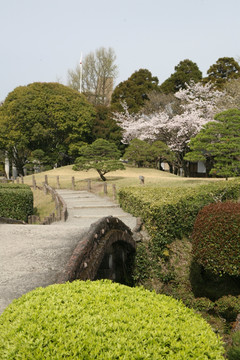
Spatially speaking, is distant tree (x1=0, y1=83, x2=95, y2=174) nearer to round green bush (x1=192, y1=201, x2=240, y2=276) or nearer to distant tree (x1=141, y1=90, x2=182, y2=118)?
distant tree (x1=141, y1=90, x2=182, y2=118)

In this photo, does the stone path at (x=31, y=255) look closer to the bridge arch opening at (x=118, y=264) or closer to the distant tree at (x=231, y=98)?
the bridge arch opening at (x=118, y=264)

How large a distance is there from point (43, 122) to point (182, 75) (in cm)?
1751

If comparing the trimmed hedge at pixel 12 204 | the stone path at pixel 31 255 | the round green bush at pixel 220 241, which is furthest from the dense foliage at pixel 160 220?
the trimmed hedge at pixel 12 204

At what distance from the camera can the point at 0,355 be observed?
8.18ft

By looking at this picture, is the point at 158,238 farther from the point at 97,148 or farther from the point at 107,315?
the point at 97,148

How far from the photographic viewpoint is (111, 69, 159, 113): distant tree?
40.0 metres

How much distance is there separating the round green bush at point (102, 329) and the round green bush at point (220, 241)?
5.73 metres

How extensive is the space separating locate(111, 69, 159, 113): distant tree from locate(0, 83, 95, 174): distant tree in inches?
174

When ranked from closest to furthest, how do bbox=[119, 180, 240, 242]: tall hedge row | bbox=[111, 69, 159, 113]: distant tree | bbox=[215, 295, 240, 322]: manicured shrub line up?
bbox=[215, 295, 240, 322]: manicured shrub
bbox=[119, 180, 240, 242]: tall hedge row
bbox=[111, 69, 159, 113]: distant tree

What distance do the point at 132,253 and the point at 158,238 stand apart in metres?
0.98

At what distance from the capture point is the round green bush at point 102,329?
2.43 metres

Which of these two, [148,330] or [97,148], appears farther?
[97,148]

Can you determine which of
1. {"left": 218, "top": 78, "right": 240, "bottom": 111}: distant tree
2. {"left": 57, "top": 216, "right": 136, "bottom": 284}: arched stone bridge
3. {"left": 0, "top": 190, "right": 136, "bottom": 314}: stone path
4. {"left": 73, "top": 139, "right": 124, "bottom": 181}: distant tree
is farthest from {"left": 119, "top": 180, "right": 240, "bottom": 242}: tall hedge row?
{"left": 218, "top": 78, "right": 240, "bottom": 111}: distant tree

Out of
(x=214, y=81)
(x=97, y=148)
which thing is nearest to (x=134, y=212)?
(x=97, y=148)
